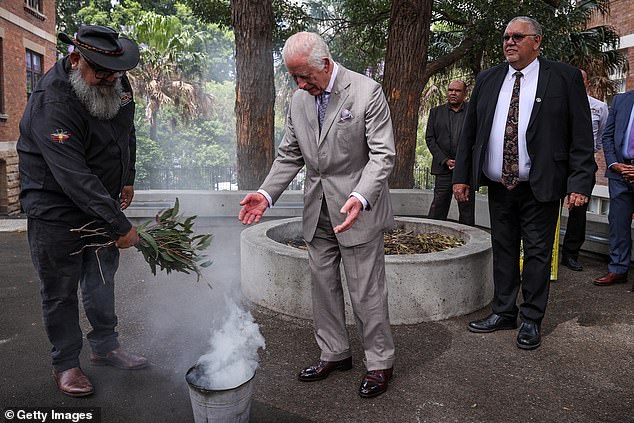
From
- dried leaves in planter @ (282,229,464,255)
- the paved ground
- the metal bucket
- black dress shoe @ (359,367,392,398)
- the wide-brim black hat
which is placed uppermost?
the wide-brim black hat

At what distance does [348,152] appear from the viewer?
11.1ft

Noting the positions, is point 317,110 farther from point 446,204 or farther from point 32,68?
point 32,68

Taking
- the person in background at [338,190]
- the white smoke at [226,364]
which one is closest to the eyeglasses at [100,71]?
the person in background at [338,190]

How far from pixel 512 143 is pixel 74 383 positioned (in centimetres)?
347

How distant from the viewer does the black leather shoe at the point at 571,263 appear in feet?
22.0

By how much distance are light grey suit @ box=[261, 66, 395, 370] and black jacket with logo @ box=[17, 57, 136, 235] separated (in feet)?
3.21

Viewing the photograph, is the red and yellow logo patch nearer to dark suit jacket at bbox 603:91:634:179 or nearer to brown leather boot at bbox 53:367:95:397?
brown leather boot at bbox 53:367:95:397

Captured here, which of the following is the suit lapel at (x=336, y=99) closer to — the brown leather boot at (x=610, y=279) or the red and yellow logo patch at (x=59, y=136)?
the red and yellow logo patch at (x=59, y=136)

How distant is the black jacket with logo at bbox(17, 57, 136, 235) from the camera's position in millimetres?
3141

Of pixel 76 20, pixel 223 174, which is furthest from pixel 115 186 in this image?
pixel 76 20

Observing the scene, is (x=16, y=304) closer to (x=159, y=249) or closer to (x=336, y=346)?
(x=159, y=249)

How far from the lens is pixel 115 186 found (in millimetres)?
3611

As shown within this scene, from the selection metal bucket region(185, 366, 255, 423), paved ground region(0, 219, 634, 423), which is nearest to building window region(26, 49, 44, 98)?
paved ground region(0, 219, 634, 423)

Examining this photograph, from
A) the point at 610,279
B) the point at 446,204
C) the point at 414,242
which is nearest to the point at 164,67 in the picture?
the point at 446,204
